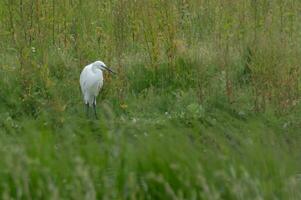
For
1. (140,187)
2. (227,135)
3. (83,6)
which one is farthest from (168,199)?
(83,6)

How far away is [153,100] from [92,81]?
2.29 ft

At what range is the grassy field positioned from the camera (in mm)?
3605

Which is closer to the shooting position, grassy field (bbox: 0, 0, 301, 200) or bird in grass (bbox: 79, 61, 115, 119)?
grassy field (bbox: 0, 0, 301, 200)

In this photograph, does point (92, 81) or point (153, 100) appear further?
point (153, 100)

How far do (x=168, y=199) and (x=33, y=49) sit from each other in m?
3.70

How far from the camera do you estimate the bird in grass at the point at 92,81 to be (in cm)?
635

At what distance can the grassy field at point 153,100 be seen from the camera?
3.61 metres

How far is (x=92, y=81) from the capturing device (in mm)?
6316

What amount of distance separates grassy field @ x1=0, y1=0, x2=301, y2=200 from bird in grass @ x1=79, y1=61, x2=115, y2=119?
0.13 metres

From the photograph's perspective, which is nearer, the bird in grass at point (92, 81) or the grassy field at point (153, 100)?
the grassy field at point (153, 100)

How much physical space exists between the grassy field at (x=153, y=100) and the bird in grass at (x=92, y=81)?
125 mm

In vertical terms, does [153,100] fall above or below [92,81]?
below

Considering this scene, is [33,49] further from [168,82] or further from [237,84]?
[237,84]

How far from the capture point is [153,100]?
6.68 metres
